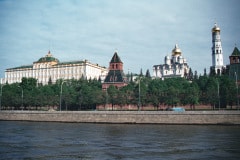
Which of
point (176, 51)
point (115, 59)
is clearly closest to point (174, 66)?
point (176, 51)

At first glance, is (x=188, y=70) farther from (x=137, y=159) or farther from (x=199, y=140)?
(x=137, y=159)

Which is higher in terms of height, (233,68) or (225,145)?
(233,68)

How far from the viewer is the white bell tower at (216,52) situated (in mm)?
142250

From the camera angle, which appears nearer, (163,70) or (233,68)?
(233,68)

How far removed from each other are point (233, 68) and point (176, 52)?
6329 centimetres

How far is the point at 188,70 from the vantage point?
553 feet

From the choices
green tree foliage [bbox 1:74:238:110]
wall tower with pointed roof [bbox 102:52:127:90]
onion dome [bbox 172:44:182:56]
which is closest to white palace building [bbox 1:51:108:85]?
wall tower with pointed roof [bbox 102:52:127:90]

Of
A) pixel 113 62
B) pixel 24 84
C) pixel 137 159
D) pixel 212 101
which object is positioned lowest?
pixel 137 159

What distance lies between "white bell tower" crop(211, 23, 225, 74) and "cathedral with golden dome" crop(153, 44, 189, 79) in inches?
713

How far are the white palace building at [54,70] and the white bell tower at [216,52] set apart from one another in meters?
62.7

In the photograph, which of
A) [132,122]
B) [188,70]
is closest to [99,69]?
[188,70]

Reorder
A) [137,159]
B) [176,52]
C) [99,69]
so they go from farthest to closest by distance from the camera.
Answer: [99,69] → [176,52] → [137,159]

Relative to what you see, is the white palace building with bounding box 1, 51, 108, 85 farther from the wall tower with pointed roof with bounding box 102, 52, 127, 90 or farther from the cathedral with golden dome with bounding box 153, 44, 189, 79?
the wall tower with pointed roof with bounding box 102, 52, 127, 90

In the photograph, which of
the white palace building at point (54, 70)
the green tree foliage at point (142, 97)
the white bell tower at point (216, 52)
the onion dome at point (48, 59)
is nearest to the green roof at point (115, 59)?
the green tree foliage at point (142, 97)
